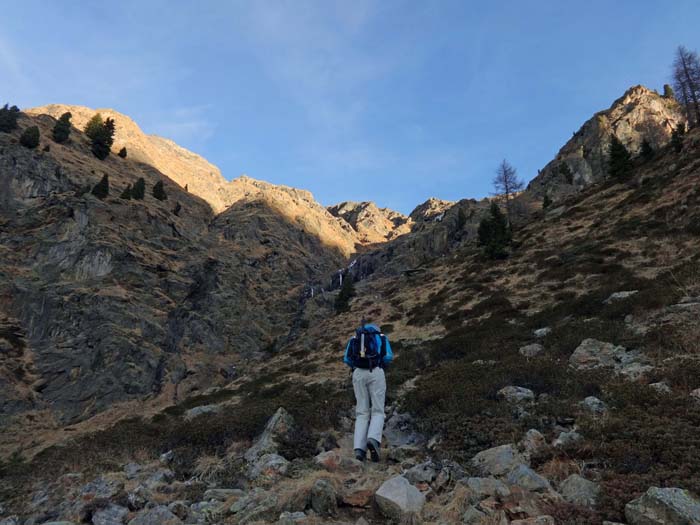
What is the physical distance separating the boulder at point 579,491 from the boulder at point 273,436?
670 cm

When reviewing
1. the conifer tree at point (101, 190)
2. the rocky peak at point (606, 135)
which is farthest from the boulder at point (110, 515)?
the rocky peak at point (606, 135)

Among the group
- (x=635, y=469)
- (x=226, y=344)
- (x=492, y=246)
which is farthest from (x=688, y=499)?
(x=226, y=344)

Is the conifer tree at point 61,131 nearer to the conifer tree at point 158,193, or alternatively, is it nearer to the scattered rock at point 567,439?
the conifer tree at point 158,193

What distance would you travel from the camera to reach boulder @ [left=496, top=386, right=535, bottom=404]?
9.84m

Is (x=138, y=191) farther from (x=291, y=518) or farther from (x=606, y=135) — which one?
(x=606, y=135)

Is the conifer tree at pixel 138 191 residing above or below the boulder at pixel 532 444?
above

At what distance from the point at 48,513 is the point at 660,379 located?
13.8 meters

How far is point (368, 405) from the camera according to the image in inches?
332

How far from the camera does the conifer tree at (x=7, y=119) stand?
59275mm

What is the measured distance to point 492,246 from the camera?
40.8 meters

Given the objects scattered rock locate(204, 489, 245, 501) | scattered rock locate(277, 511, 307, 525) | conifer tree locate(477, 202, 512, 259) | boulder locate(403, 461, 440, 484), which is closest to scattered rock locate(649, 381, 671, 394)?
boulder locate(403, 461, 440, 484)

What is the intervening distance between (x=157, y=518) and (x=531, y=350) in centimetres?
1287

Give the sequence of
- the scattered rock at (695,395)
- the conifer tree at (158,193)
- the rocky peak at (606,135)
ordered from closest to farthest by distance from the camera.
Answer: the scattered rock at (695,395) < the conifer tree at (158,193) < the rocky peak at (606,135)

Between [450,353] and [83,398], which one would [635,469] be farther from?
[83,398]
